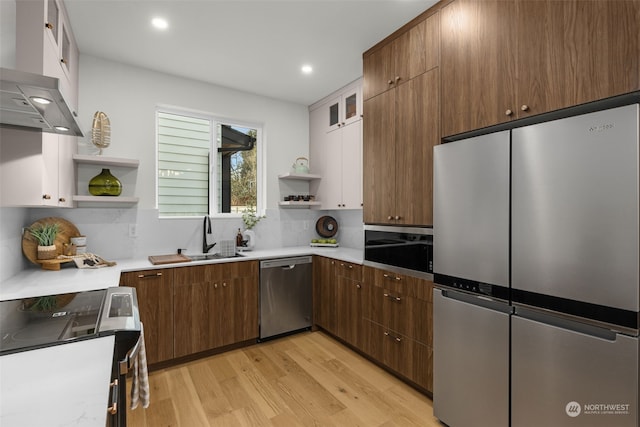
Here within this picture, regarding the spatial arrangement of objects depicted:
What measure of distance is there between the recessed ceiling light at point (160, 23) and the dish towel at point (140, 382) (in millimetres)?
2191

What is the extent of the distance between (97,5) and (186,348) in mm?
2726

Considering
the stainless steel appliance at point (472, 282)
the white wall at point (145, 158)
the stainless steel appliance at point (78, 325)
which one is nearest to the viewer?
the stainless steel appliance at point (78, 325)

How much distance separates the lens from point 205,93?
3.40 m

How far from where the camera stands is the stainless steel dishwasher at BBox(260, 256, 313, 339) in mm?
3094

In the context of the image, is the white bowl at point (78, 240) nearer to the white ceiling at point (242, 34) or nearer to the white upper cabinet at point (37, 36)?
the white upper cabinet at point (37, 36)

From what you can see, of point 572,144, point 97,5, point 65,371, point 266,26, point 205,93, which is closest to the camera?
point 65,371

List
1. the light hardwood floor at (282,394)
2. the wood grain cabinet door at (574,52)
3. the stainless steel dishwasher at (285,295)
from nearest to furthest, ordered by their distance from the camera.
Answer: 1. the wood grain cabinet door at (574,52)
2. the light hardwood floor at (282,394)
3. the stainless steel dishwasher at (285,295)

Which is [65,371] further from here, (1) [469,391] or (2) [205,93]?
(2) [205,93]

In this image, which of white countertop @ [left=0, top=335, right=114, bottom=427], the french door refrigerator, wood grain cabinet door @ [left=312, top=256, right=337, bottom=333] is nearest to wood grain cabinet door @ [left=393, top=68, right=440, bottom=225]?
the french door refrigerator

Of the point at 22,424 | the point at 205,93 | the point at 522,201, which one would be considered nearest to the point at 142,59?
the point at 205,93

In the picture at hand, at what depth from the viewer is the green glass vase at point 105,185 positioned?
8.80 feet

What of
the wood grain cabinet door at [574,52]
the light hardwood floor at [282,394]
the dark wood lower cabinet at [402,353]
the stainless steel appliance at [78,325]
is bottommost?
the light hardwood floor at [282,394]

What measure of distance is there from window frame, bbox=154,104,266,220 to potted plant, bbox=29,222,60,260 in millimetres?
885

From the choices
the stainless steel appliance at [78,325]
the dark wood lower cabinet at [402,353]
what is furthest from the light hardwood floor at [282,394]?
the stainless steel appliance at [78,325]
